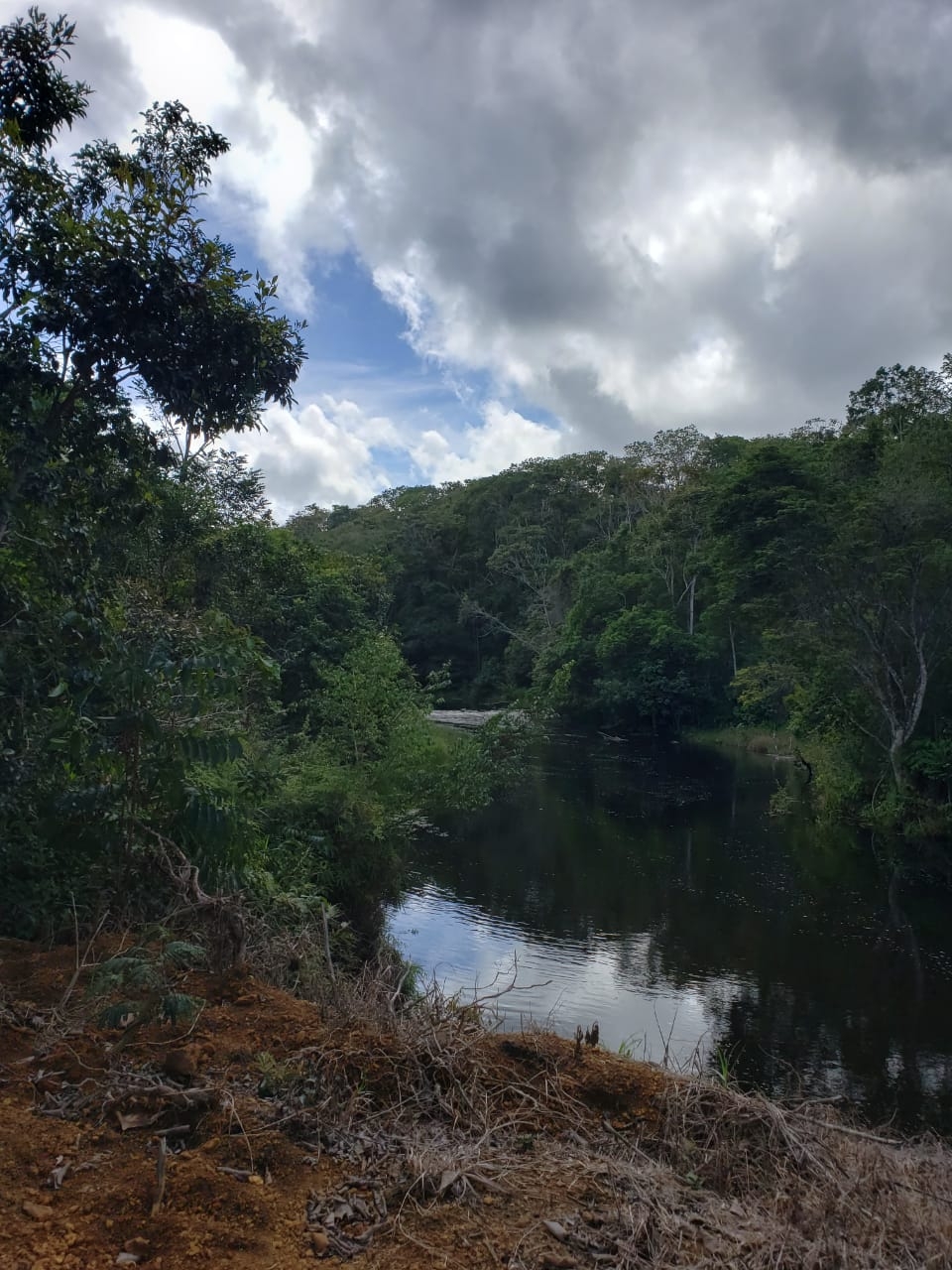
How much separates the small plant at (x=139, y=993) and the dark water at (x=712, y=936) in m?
2.77

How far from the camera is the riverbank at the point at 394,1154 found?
3025 mm

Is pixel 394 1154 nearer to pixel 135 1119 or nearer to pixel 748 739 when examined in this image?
pixel 135 1119

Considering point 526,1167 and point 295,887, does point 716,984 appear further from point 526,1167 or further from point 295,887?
point 526,1167

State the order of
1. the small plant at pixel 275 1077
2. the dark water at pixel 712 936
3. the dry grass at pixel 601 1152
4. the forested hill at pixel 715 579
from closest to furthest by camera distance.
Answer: the dry grass at pixel 601 1152 → the small plant at pixel 275 1077 → the dark water at pixel 712 936 → the forested hill at pixel 715 579

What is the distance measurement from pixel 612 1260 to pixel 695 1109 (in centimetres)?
141

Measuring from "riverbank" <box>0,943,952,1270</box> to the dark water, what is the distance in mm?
1989

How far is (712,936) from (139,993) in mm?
11679

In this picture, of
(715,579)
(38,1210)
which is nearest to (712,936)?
(38,1210)

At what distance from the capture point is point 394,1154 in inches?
142

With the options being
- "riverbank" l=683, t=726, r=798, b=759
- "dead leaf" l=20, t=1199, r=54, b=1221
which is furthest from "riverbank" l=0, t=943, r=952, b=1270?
"riverbank" l=683, t=726, r=798, b=759

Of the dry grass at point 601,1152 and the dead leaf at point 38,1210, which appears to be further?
the dry grass at point 601,1152

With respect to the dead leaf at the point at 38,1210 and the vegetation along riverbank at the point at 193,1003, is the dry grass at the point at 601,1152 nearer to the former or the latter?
the vegetation along riverbank at the point at 193,1003

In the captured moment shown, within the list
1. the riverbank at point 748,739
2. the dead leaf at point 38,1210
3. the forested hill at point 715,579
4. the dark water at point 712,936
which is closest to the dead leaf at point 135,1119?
the dead leaf at point 38,1210

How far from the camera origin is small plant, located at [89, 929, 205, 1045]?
156 inches
